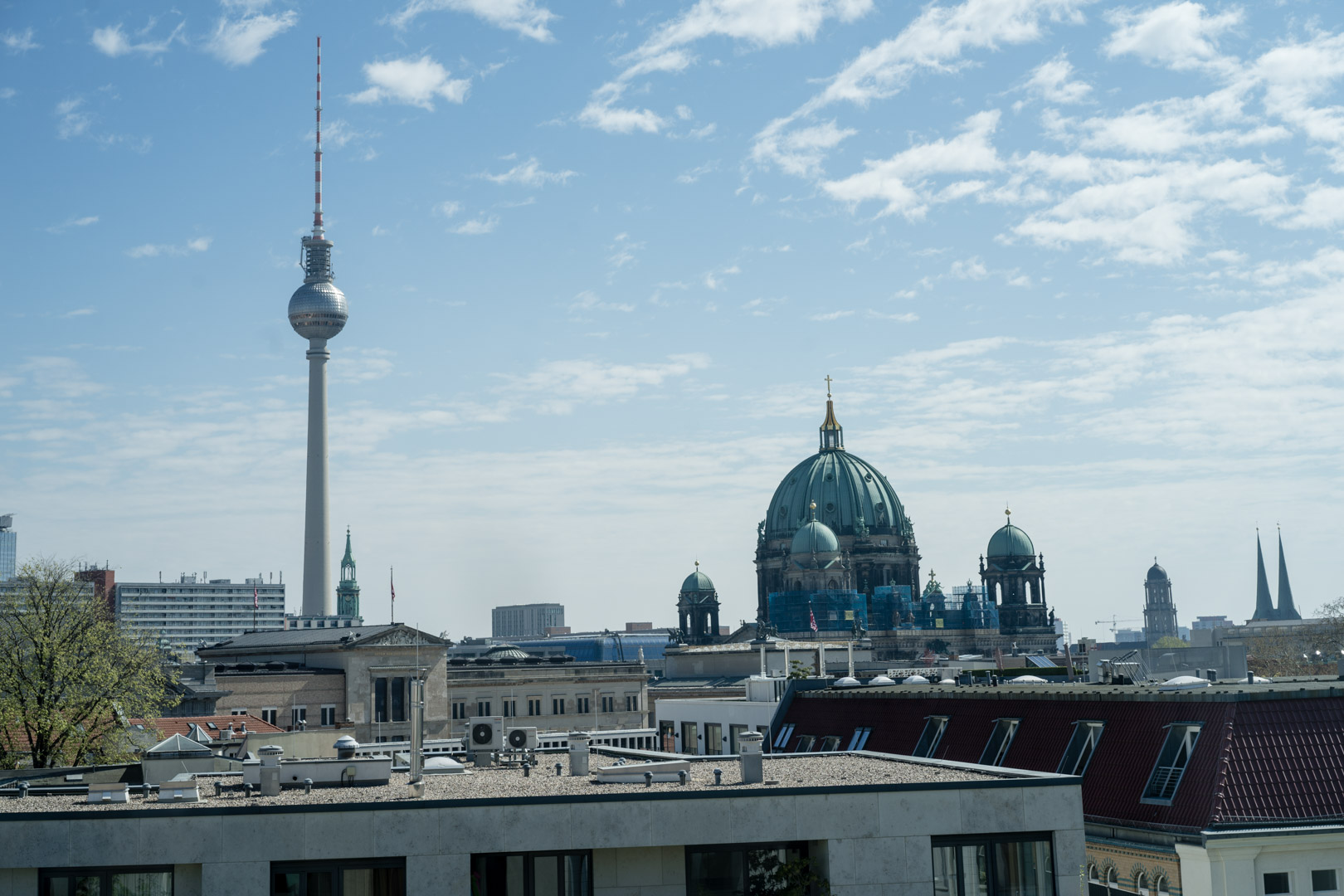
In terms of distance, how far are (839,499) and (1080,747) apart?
154710 mm

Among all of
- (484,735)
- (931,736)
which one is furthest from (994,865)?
(931,736)

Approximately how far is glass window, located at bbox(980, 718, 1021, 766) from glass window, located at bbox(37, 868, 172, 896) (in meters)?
23.6

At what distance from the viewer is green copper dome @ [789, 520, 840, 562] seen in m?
177

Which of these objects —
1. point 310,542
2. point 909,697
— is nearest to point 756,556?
point 310,542

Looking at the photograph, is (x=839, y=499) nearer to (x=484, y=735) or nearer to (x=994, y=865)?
(x=484, y=735)

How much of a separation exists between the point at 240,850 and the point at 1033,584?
17595cm

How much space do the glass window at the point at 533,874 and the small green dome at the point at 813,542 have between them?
157 metres

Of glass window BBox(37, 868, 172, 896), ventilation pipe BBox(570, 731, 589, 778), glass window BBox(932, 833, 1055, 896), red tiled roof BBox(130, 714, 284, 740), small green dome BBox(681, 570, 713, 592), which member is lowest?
red tiled roof BBox(130, 714, 284, 740)

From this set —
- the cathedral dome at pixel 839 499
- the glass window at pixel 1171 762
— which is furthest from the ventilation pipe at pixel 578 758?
the cathedral dome at pixel 839 499

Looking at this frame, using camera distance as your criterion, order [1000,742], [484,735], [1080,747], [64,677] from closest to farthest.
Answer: [484,735] → [1080,747] → [1000,742] → [64,677]

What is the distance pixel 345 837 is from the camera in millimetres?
20672

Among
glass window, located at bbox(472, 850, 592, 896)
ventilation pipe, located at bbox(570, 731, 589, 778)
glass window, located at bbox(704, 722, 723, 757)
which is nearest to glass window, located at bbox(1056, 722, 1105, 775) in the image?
ventilation pipe, located at bbox(570, 731, 589, 778)

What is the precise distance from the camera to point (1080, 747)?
3647cm

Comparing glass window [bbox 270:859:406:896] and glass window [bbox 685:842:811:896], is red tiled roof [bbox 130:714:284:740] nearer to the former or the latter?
glass window [bbox 270:859:406:896]
